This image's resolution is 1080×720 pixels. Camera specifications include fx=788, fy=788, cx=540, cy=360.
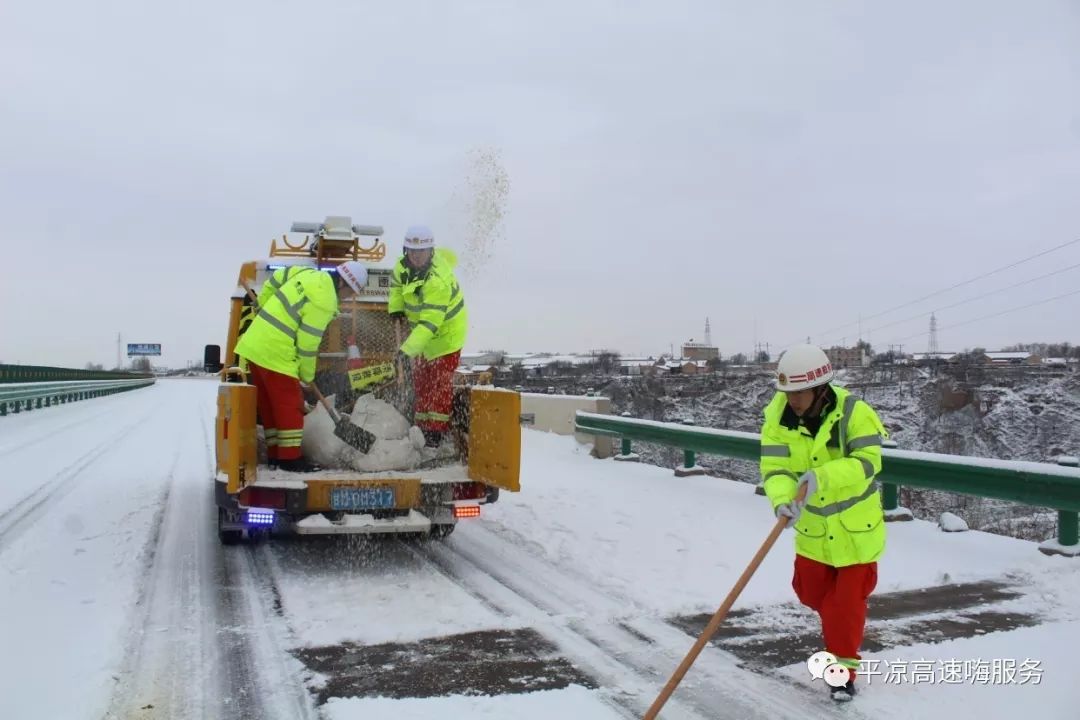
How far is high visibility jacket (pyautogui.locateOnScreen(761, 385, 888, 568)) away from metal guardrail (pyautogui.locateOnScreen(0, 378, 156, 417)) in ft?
64.6

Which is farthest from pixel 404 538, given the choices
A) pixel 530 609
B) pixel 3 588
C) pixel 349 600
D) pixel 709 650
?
pixel 709 650

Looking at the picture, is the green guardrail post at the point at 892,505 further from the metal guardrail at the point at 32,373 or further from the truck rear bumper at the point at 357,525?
the metal guardrail at the point at 32,373

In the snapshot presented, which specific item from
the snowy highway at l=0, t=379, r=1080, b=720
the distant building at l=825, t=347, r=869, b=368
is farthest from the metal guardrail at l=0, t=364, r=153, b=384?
the distant building at l=825, t=347, r=869, b=368

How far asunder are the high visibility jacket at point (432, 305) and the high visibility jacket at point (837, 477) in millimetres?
3654

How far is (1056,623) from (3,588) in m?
6.66

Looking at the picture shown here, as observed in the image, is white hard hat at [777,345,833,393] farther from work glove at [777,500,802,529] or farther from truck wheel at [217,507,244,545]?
truck wheel at [217,507,244,545]

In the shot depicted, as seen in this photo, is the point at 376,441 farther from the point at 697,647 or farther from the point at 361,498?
the point at 697,647

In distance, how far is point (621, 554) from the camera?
6.54 meters

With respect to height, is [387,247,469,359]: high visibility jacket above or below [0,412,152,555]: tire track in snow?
above

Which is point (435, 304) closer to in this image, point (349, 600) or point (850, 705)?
point (349, 600)

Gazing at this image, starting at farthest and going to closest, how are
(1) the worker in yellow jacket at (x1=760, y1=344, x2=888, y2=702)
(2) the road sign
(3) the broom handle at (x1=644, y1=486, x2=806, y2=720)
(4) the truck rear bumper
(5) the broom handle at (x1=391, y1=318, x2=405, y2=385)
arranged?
(2) the road sign
(5) the broom handle at (x1=391, y1=318, x2=405, y2=385)
(4) the truck rear bumper
(1) the worker in yellow jacket at (x1=760, y1=344, x2=888, y2=702)
(3) the broom handle at (x1=644, y1=486, x2=806, y2=720)

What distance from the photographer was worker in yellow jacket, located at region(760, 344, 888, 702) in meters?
3.66

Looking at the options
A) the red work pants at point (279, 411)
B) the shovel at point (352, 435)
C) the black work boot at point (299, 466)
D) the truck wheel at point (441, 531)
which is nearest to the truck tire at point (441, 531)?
the truck wheel at point (441, 531)

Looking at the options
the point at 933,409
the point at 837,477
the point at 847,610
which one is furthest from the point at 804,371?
the point at 933,409
